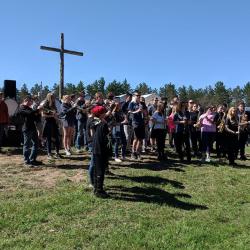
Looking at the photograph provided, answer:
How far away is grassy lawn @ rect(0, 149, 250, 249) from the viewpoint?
6938 millimetres

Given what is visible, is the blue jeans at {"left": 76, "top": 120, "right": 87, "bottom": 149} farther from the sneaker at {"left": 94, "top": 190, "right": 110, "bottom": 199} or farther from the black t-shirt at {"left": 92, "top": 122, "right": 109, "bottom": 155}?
the sneaker at {"left": 94, "top": 190, "right": 110, "bottom": 199}

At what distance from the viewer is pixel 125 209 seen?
8414 mm

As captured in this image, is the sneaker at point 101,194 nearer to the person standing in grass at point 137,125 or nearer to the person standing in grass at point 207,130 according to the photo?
the person standing in grass at point 137,125

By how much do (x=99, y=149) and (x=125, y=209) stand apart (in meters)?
1.35

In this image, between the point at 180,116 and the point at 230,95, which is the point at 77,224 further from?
the point at 230,95

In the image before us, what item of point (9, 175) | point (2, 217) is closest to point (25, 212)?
point (2, 217)

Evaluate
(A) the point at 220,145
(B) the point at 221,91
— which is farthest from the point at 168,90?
(A) the point at 220,145

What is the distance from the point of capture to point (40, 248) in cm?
654

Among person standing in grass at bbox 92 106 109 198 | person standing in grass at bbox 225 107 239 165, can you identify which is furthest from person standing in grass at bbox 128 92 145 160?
person standing in grass at bbox 92 106 109 198

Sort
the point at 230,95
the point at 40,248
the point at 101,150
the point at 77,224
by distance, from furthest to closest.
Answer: the point at 230,95, the point at 101,150, the point at 77,224, the point at 40,248

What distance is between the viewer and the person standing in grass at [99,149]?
9.05m

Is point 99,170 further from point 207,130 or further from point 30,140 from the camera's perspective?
point 207,130

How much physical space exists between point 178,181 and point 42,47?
13430mm

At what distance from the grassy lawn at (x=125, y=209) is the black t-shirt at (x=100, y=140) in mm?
889
